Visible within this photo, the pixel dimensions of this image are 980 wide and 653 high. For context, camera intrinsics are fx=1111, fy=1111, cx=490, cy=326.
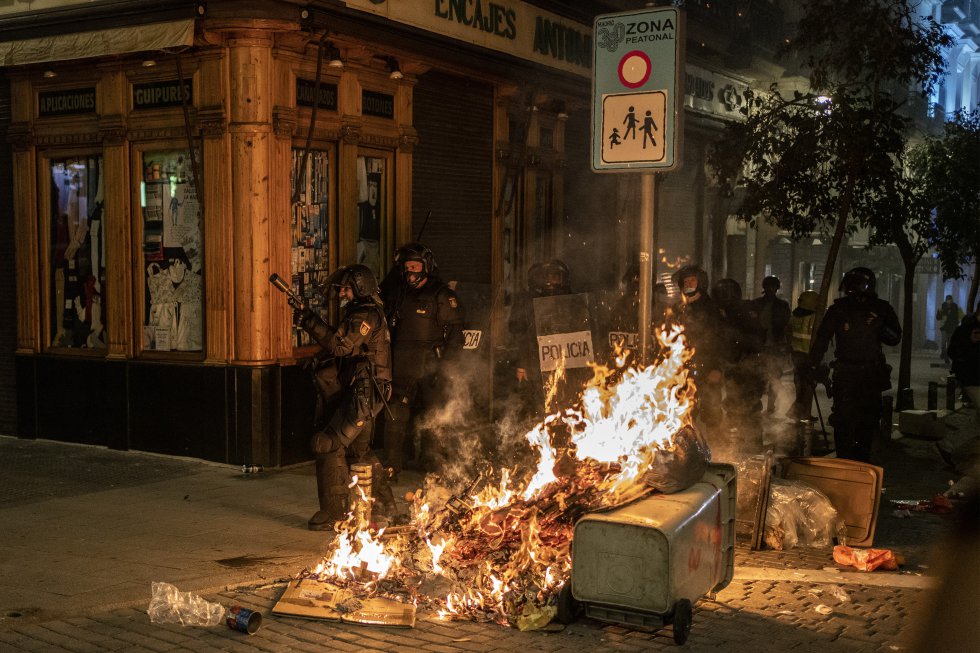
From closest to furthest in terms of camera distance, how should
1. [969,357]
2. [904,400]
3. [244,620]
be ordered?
[244,620]
[969,357]
[904,400]

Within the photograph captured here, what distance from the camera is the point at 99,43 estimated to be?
10000 millimetres

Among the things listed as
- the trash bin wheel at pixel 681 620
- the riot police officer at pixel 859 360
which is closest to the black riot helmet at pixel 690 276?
the riot police officer at pixel 859 360

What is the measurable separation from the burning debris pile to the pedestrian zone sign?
1.27 metres

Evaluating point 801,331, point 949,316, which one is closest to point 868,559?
point 801,331

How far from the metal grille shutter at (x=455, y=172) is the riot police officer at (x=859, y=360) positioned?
14.7 feet

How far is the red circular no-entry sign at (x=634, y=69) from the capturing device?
6746 mm

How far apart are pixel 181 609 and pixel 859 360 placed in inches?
266

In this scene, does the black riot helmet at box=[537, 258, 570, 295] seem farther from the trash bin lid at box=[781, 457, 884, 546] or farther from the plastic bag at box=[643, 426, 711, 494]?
the plastic bag at box=[643, 426, 711, 494]

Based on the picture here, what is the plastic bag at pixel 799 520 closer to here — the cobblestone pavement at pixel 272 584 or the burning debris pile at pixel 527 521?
Result: the cobblestone pavement at pixel 272 584

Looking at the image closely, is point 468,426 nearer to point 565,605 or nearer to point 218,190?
point 218,190

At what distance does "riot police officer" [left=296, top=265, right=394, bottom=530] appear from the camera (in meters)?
7.82

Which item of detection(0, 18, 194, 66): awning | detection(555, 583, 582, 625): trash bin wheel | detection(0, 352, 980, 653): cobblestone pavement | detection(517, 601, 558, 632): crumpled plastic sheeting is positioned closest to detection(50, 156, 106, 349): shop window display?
detection(0, 18, 194, 66): awning

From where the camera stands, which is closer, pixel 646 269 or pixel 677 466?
pixel 677 466

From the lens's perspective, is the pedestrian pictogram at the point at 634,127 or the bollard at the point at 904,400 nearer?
the pedestrian pictogram at the point at 634,127
